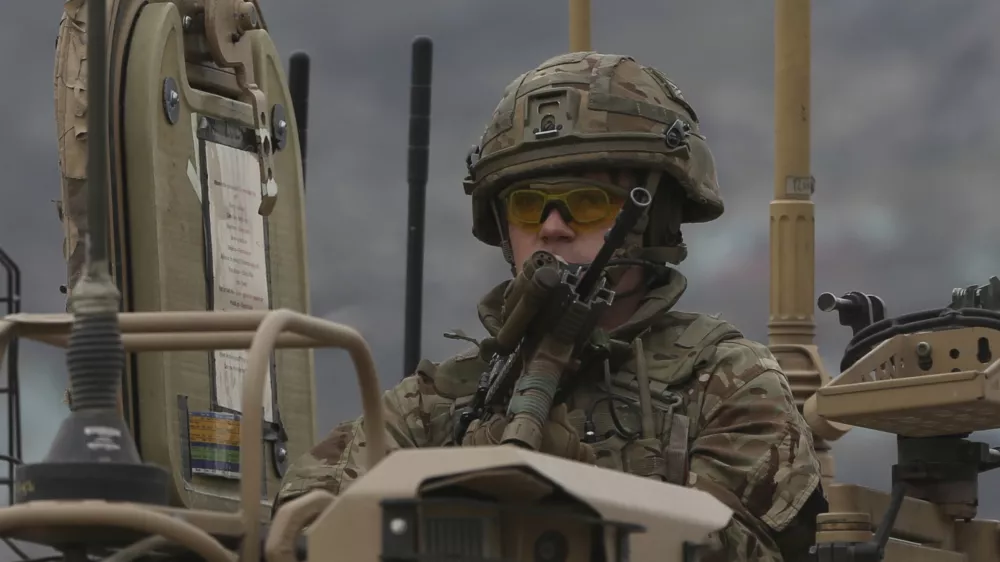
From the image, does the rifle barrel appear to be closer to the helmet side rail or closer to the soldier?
the soldier

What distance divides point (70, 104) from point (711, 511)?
12.2 feet

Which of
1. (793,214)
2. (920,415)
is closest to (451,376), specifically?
(920,415)

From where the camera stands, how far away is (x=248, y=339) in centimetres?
429

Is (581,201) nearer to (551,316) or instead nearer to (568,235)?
(568,235)

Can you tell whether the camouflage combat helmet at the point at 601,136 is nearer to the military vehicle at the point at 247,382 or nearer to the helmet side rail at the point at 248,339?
the military vehicle at the point at 247,382

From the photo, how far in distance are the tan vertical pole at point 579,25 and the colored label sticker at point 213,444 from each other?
4782mm

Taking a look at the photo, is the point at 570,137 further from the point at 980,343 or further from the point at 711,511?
the point at 711,511

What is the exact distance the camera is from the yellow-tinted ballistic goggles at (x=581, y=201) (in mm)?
6328

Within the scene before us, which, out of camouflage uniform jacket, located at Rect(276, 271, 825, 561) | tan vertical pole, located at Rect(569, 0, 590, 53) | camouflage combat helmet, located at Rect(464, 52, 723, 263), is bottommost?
camouflage uniform jacket, located at Rect(276, 271, 825, 561)

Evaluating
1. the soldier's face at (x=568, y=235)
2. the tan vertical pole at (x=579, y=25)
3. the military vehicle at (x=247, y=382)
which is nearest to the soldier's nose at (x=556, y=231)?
the soldier's face at (x=568, y=235)

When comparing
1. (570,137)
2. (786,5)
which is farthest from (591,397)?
(786,5)

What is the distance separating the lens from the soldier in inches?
235

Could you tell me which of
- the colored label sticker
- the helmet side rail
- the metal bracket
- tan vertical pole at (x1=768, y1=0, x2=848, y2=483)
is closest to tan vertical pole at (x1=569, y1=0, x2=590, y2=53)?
tan vertical pole at (x1=768, y1=0, x2=848, y2=483)

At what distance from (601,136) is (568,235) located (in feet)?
1.02
